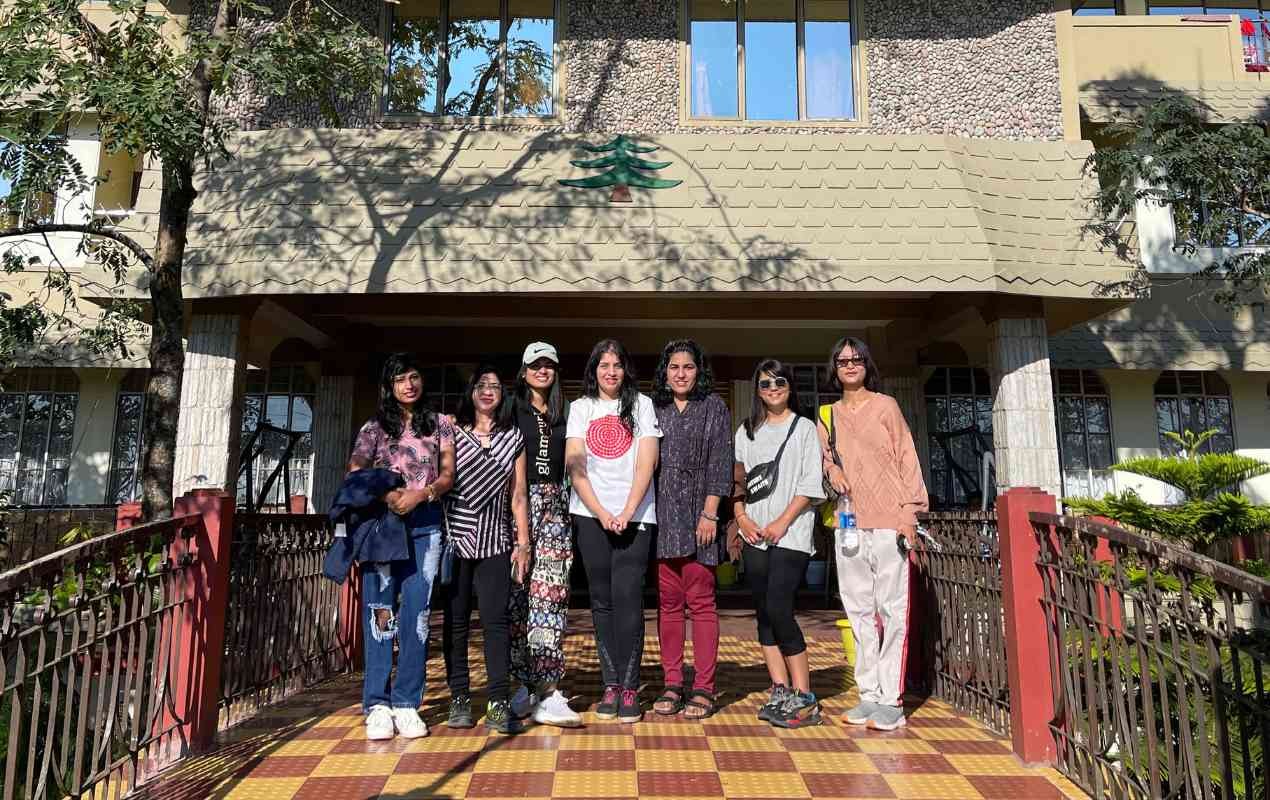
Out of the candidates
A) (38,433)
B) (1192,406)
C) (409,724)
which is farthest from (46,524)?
(1192,406)

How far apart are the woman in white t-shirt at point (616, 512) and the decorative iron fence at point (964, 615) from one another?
1596 mm

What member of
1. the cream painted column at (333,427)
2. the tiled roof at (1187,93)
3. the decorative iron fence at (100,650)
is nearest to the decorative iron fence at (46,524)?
the cream painted column at (333,427)

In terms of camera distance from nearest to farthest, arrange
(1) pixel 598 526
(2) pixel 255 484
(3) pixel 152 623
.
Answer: (3) pixel 152 623
(1) pixel 598 526
(2) pixel 255 484

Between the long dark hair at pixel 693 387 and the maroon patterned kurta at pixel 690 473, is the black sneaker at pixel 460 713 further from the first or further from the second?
the long dark hair at pixel 693 387

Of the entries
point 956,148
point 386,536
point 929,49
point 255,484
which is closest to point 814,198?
point 956,148

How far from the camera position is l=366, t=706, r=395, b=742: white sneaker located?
364 cm

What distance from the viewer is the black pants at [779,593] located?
386cm

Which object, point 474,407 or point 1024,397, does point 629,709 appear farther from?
point 1024,397

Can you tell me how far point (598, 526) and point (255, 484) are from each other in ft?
27.3

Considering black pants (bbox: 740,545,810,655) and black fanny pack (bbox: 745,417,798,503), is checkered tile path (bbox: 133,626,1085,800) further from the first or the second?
black fanny pack (bbox: 745,417,798,503)

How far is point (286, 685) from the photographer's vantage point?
468cm

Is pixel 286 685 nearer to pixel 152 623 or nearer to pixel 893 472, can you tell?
pixel 152 623

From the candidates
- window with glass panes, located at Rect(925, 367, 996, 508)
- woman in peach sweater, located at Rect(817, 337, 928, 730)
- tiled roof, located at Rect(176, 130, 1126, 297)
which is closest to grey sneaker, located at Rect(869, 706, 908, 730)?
woman in peach sweater, located at Rect(817, 337, 928, 730)

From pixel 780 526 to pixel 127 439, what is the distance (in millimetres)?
9811
